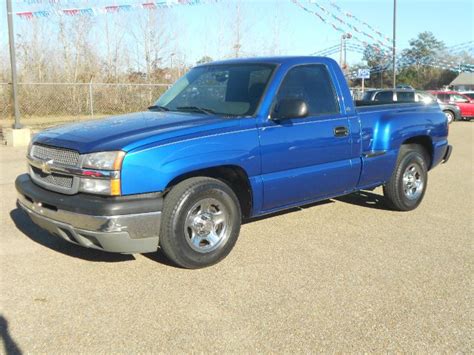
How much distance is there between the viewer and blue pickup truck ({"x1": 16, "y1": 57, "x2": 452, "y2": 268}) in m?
3.70

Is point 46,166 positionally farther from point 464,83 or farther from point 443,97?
point 464,83

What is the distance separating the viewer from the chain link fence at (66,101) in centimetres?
1866

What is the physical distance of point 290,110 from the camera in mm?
4402

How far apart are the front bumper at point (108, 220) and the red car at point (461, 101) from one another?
25349mm

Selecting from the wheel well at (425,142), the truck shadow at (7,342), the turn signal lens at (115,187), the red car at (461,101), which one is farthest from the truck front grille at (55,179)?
the red car at (461,101)

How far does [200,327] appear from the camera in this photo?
3.21 metres

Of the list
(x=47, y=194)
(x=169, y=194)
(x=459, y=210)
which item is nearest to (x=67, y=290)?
(x=47, y=194)

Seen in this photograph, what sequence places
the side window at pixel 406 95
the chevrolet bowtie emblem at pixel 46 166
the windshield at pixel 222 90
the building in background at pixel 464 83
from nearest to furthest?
the chevrolet bowtie emblem at pixel 46 166 → the windshield at pixel 222 90 → the side window at pixel 406 95 → the building in background at pixel 464 83

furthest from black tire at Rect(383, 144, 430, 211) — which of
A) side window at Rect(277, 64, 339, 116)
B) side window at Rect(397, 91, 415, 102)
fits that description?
side window at Rect(397, 91, 415, 102)

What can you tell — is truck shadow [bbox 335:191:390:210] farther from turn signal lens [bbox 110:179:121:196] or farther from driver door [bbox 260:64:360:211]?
turn signal lens [bbox 110:179:121:196]

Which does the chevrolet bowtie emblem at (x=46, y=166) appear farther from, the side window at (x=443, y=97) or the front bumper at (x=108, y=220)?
the side window at (x=443, y=97)

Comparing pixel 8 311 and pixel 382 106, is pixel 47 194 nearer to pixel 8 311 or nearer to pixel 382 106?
pixel 8 311

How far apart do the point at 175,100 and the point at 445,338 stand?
11.4 ft

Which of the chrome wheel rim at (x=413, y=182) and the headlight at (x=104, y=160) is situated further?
the chrome wheel rim at (x=413, y=182)
